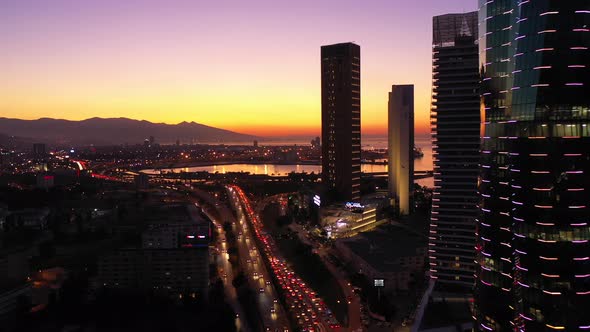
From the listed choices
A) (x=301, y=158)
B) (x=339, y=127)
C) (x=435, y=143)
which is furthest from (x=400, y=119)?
(x=301, y=158)

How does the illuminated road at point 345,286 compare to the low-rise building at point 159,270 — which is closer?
the illuminated road at point 345,286

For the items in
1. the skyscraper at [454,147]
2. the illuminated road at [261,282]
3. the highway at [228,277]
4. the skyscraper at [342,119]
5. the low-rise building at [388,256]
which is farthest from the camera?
the skyscraper at [342,119]

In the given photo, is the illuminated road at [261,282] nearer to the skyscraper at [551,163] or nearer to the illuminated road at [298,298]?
the illuminated road at [298,298]

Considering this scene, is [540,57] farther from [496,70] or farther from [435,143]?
[435,143]

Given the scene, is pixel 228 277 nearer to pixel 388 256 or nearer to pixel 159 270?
pixel 159 270

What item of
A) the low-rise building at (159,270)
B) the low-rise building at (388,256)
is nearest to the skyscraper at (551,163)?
the low-rise building at (388,256)

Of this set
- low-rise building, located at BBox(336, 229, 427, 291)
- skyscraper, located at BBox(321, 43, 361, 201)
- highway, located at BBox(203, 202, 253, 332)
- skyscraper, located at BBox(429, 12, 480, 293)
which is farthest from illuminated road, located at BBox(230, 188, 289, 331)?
skyscraper, located at BBox(321, 43, 361, 201)
